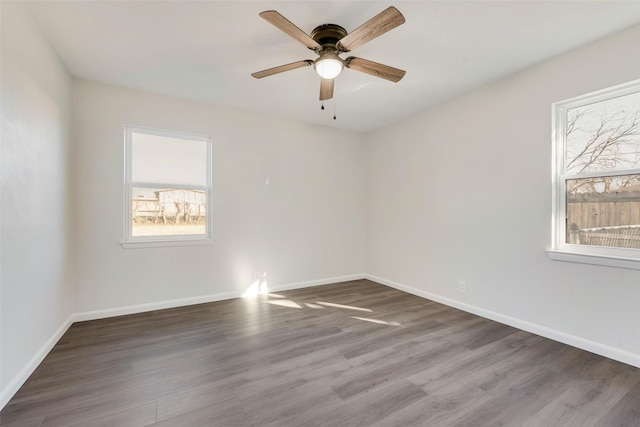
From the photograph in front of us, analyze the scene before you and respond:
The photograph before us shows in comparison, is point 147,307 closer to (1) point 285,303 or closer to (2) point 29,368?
(2) point 29,368

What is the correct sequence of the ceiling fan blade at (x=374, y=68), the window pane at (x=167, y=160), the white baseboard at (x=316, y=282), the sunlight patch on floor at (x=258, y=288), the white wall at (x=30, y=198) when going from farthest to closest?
the white baseboard at (x=316, y=282), the sunlight patch on floor at (x=258, y=288), the window pane at (x=167, y=160), the ceiling fan blade at (x=374, y=68), the white wall at (x=30, y=198)

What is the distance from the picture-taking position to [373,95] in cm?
328

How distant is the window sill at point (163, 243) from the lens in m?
3.15

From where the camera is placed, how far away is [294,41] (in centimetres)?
224

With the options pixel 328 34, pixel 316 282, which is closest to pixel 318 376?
pixel 316 282

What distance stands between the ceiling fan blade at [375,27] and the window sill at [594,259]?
2.41m

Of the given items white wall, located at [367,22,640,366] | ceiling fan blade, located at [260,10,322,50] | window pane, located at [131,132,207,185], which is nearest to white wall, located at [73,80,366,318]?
window pane, located at [131,132,207,185]

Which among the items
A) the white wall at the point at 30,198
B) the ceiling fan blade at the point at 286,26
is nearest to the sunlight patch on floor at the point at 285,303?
the white wall at the point at 30,198

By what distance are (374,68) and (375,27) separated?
1.62ft

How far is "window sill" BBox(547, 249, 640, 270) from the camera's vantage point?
2.11 m

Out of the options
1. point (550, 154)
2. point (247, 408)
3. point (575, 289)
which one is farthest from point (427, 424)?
point (550, 154)

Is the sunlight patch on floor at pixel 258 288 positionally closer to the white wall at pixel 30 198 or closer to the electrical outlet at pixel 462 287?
the white wall at pixel 30 198

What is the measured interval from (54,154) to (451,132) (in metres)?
4.18

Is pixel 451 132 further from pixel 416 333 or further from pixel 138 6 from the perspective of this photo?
pixel 138 6
